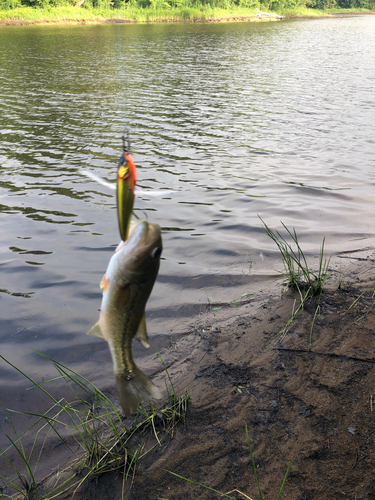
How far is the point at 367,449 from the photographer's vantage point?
2434 mm

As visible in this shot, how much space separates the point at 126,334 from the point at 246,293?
11.6 feet

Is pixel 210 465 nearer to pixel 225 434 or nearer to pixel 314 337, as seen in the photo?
pixel 225 434

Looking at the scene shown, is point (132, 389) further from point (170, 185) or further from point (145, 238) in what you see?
point (170, 185)

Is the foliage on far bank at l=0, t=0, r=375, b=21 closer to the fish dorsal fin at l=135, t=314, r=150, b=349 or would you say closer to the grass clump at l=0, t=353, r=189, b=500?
the grass clump at l=0, t=353, r=189, b=500

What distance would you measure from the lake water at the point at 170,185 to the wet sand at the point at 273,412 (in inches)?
36.0

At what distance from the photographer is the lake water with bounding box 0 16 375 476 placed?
459cm

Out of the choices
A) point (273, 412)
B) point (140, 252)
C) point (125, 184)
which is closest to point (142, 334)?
point (140, 252)

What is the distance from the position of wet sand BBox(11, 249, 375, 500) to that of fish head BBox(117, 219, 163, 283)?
5.77 feet

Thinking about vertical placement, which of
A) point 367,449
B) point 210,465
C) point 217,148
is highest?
point 217,148

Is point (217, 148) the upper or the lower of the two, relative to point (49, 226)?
upper

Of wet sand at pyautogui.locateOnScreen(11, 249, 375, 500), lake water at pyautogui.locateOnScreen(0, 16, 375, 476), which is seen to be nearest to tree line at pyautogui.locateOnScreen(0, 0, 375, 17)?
lake water at pyautogui.locateOnScreen(0, 16, 375, 476)

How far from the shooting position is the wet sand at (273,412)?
7.88 feet

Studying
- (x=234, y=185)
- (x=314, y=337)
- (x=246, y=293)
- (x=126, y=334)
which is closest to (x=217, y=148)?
(x=234, y=185)

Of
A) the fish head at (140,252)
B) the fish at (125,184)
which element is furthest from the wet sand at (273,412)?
→ the fish at (125,184)
